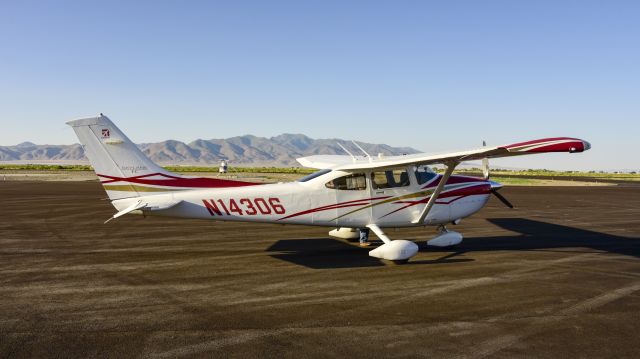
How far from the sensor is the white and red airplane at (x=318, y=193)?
29.2ft

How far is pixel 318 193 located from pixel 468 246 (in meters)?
4.82

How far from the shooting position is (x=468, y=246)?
11414 millimetres

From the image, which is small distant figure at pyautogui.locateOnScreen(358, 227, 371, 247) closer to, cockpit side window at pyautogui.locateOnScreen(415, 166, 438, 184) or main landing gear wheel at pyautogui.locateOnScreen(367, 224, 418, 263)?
main landing gear wheel at pyautogui.locateOnScreen(367, 224, 418, 263)

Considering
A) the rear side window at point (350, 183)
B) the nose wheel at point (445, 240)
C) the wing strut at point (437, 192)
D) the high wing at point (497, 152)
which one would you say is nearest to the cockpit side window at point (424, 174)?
the wing strut at point (437, 192)

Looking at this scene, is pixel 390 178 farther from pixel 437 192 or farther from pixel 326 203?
pixel 326 203

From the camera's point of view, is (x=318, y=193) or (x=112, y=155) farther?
(x=318, y=193)

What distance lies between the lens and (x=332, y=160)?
41.0 ft

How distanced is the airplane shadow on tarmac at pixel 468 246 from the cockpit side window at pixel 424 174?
1970 millimetres

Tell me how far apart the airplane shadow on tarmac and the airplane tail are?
10.9ft

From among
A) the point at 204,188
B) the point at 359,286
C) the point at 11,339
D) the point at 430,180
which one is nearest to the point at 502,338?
the point at 359,286

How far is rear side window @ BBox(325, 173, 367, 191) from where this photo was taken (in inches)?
391

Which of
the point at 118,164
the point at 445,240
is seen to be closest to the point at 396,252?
the point at 445,240

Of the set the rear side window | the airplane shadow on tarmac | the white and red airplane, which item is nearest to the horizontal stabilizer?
the white and red airplane

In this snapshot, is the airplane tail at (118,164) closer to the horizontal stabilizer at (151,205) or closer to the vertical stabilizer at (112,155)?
the vertical stabilizer at (112,155)
